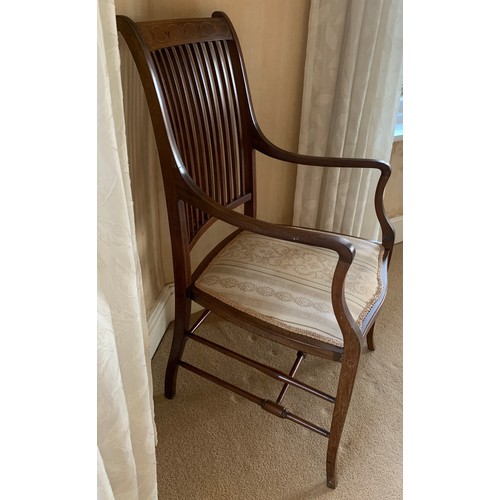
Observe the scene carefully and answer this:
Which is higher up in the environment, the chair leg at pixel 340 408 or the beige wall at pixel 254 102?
the beige wall at pixel 254 102

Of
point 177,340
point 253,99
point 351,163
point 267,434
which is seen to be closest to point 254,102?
point 253,99

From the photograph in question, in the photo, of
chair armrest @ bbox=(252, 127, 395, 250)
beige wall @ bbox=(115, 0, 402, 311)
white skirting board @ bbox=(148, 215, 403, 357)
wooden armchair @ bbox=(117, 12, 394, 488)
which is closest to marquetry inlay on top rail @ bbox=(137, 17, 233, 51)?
wooden armchair @ bbox=(117, 12, 394, 488)

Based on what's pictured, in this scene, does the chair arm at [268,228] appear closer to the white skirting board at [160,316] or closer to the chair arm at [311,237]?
the chair arm at [311,237]

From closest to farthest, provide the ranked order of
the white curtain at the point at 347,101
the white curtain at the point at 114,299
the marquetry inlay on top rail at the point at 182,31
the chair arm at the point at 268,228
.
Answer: the white curtain at the point at 114,299
the chair arm at the point at 268,228
the marquetry inlay on top rail at the point at 182,31
the white curtain at the point at 347,101

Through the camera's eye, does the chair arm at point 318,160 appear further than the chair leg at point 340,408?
Yes

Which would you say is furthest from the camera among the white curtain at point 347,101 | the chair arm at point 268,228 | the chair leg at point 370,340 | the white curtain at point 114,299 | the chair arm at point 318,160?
the chair leg at point 370,340

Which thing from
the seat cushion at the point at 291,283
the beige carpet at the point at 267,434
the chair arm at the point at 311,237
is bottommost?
the beige carpet at the point at 267,434

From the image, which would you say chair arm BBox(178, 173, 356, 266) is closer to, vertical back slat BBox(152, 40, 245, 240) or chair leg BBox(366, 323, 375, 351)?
vertical back slat BBox(152, 40, 245, 240)

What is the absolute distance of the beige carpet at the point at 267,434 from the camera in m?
1.37

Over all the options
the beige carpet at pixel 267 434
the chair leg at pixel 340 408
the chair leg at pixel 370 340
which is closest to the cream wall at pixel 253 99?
the beige carpet at pixel 267 434

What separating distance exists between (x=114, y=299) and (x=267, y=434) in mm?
884

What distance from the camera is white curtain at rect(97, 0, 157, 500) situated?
28.2 inches
